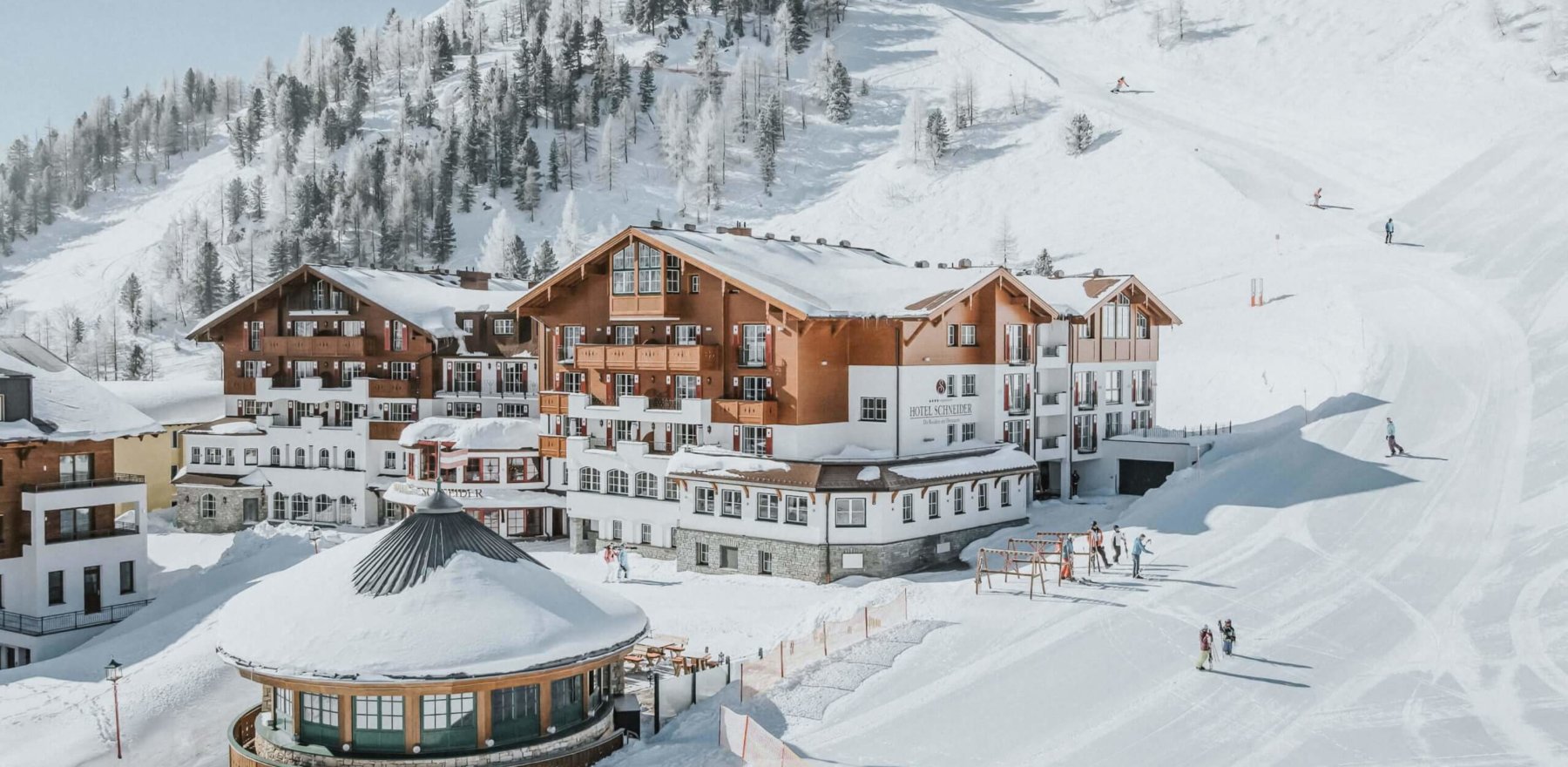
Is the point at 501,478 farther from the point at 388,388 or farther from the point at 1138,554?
the point at 1138,554

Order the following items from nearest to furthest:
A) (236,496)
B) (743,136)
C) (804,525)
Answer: (804,525) < (236,496) < (743,136)

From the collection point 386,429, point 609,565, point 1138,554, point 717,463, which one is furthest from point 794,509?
point 386,429

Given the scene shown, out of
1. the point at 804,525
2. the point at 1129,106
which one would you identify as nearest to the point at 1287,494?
the point at 804,525

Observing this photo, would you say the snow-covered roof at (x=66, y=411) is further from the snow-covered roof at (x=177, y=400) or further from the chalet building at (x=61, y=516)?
the snow-covered roof at (x=177, y=400)

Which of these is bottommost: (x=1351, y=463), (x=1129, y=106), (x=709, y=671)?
(x=709, y=671)

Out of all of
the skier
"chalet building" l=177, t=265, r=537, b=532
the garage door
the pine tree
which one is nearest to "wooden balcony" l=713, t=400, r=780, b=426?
the garage door

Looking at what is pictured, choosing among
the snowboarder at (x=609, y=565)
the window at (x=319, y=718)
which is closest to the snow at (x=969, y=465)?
the snowboarder at (x=609, y=565)

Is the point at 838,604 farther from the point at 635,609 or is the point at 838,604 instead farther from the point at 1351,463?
the point at 1351,463
